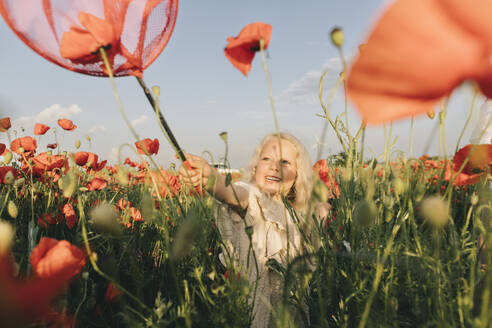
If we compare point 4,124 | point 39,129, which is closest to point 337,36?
point 4,124

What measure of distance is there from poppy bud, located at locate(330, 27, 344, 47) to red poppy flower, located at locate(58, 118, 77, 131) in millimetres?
2076

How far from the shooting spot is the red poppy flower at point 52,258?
20.2 inches

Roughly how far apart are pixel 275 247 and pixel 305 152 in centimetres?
80

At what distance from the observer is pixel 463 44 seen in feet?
0.95

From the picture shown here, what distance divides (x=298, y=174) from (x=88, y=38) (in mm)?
1463

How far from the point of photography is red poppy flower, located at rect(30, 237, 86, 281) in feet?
1.69

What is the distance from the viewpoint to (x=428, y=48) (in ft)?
0.94

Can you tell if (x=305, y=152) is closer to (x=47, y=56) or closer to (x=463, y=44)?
(x=47, y=56)

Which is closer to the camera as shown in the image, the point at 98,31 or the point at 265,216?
the point at 98,31

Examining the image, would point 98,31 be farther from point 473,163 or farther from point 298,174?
point 298,174

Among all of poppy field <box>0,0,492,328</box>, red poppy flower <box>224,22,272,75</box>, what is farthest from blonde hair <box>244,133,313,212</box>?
red poppy flower <box>224,22,272,75</box>

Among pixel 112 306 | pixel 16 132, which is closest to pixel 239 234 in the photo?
pixel 112 306

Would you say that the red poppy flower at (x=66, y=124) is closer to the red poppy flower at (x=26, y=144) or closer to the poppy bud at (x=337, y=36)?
the red poppy flower at (x=26, y=144)

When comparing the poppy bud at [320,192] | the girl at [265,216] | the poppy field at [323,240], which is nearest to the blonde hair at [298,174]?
the girl at [265,216]
